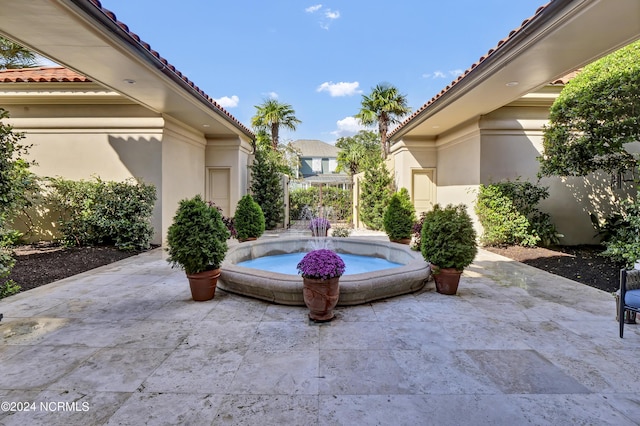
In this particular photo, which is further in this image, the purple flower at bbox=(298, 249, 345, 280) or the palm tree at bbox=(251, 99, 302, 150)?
the palm tree at bbox=(251, 99, 302, 150)

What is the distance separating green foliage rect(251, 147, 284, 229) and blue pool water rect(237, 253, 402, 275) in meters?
5.22

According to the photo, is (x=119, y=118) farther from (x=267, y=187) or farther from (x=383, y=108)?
(x=383, y=108)

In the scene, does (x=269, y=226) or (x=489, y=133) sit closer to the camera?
(x=489, y=133)

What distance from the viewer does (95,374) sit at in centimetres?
238

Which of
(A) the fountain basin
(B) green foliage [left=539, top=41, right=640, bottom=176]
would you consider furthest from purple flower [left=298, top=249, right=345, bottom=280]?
(B) green foliage [left=539, top=41, right=640, bottom=176]

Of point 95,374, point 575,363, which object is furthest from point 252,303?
point 575,363

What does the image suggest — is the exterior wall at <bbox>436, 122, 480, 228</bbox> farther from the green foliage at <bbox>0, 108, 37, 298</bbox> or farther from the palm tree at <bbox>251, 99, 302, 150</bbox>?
the palm tree at <bbox>251, 99, 302, 150</bbox>

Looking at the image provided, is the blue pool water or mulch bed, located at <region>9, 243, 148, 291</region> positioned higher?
mulch bed, located at <region>9, 243, 148, 291</region>

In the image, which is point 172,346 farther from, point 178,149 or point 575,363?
point 178,149

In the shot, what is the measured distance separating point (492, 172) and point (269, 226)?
27.2ft

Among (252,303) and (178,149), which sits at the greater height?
(178,149)

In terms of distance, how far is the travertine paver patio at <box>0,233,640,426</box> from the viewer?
1979 millimetres

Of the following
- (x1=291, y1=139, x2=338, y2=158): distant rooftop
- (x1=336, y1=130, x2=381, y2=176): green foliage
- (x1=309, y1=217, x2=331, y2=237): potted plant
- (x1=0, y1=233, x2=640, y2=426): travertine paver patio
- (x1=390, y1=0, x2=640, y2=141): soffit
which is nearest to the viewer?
(x1=0, y1=233, x2=640, y2=426): travertine paver patio

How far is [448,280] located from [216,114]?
7163 mm
